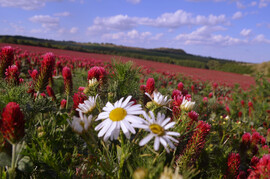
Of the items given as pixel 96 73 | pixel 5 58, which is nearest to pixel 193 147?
pixel 96 73

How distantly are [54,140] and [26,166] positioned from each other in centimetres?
28

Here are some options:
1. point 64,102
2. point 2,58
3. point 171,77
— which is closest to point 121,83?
point 64,102

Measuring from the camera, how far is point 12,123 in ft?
2.40

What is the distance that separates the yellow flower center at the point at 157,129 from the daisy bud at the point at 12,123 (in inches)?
20.6

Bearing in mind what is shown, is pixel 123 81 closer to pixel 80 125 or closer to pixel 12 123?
pixel 80 125

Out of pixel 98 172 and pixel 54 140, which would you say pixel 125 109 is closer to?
pixel 98 172

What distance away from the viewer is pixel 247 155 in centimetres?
166

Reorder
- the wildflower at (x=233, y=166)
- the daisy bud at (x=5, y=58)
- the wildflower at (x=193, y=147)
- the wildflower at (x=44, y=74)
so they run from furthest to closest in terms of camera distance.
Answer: the daisy bud at (x=5, y=58) < the wildflower at (x=44, y=74) < the wildflower at (x=233, y=166) < the wildflower at (x=193, y=147)

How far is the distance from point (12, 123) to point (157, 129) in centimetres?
56

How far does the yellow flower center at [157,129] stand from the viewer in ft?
2.37

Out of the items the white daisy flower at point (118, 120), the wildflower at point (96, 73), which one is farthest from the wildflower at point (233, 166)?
the wildflower at point (96, 73)

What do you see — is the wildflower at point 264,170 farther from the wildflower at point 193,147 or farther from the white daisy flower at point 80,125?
the white daisy flower at point 80,125

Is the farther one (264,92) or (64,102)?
(264,92)

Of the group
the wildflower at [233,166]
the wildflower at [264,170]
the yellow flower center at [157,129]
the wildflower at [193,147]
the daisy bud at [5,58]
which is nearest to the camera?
the yellow flower center at [157,129]
